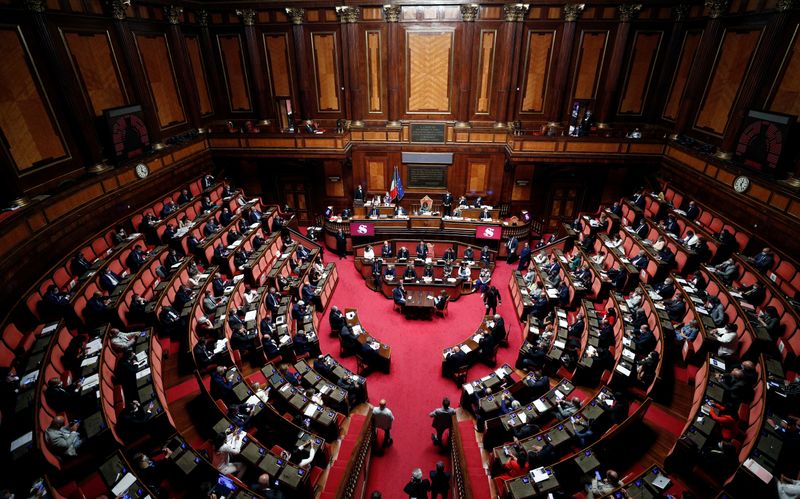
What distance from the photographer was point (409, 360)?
36.1ft

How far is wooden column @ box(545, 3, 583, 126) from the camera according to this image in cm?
1519

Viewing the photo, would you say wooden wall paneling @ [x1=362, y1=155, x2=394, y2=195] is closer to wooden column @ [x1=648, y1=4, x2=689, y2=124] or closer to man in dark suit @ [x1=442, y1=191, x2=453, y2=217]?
man in dark suit @ [x1=442, y1=191, x2=453, y2=217]

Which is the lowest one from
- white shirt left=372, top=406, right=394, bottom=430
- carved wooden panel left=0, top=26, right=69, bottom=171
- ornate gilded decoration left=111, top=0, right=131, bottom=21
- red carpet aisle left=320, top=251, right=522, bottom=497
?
red carpet aisle left=320, top=251, right=522, bottom=497

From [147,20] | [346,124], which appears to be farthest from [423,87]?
[147,20]

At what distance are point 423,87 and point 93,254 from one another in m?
13.4

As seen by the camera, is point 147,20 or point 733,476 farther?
point 147,20

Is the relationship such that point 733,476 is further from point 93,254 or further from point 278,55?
point 278,55

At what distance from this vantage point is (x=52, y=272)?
9.02 meters

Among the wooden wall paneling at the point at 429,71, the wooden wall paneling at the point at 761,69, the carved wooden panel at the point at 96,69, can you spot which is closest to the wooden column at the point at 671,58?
the wooden wall paneling at the point at 761,69

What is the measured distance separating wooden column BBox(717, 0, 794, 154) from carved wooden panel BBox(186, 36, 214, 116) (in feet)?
63.7

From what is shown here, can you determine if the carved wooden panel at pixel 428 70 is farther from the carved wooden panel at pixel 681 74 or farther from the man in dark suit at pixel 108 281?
the man in dark suit at pixel 108 281

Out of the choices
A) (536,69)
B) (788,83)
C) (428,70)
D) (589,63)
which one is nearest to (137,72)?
(428,70)

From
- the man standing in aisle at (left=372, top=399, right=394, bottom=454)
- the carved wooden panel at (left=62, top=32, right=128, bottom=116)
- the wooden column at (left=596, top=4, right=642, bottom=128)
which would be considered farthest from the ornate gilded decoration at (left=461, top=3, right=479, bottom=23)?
the man standing in aisle at (left=372, top=399, right=394, bottom=454)

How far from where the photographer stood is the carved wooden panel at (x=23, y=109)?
9359 millimetres
